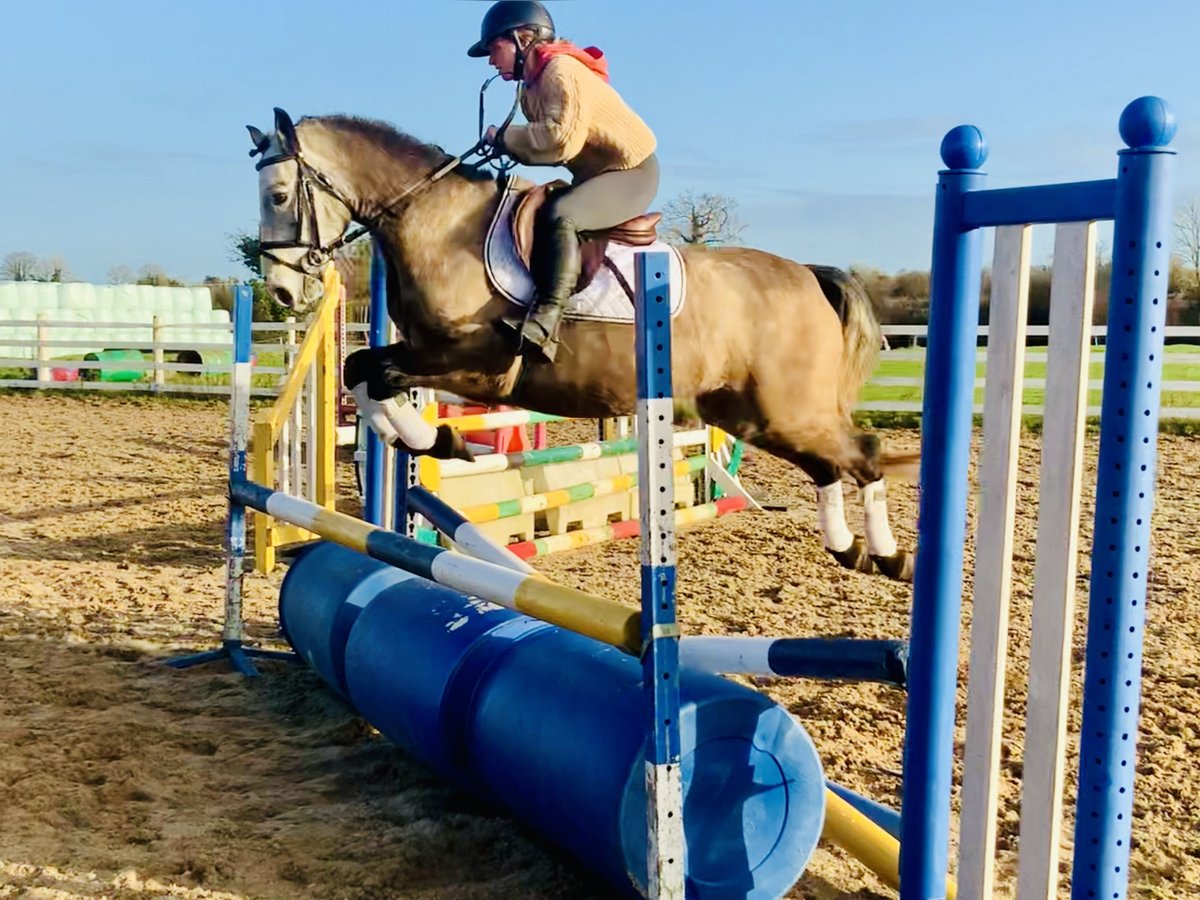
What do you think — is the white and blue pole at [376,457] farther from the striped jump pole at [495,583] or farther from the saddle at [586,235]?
the saddle at [586,235]

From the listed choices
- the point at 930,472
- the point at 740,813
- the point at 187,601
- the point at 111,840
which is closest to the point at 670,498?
the point at 930,472

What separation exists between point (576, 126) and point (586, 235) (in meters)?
0.36

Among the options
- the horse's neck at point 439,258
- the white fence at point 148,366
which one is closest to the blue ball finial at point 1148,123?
the horse's neck at point 439,258

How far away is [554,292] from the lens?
2.66 m

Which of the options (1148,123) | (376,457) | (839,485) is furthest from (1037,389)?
(1148,123)

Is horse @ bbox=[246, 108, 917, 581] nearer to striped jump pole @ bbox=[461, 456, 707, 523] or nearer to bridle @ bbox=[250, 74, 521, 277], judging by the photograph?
bridle @ bbox=[250, 74, 521, 277]

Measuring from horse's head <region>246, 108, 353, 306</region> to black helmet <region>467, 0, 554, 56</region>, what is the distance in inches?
20.7

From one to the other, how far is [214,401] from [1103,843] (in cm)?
1384

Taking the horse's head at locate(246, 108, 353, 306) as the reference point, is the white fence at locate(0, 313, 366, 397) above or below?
below

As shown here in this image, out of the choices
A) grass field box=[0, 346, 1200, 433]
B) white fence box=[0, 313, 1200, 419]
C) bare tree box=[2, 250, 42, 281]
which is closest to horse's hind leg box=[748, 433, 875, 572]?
grass field box=[0, 346, 1200, 433]

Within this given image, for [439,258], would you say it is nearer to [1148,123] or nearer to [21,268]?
[1148,123]

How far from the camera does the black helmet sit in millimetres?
2529

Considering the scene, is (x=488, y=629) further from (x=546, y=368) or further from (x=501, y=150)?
(x=501, y=150)

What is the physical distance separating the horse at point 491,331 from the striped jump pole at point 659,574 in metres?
0.89
